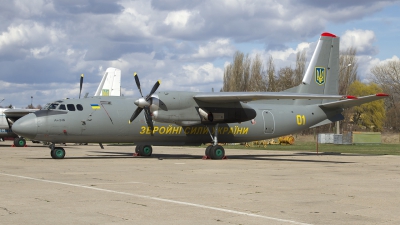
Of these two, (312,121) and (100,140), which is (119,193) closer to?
(100,140)

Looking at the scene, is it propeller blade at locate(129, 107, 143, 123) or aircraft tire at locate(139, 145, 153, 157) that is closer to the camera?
propeller blade at locate(129, 107, 143, 123)

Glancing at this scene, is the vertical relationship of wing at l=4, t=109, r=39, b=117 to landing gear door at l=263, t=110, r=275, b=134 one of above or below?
above

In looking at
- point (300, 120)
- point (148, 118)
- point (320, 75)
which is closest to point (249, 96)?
point (148, 118)

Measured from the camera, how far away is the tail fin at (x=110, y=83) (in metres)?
54.1

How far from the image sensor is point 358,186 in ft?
50.8

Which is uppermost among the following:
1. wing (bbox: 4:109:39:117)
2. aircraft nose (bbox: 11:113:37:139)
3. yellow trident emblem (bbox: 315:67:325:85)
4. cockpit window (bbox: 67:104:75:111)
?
yellow trident emblem (bbox: 315:67:325:85)

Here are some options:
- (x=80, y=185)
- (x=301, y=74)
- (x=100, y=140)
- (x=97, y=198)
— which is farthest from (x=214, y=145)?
(x=301, y=74)

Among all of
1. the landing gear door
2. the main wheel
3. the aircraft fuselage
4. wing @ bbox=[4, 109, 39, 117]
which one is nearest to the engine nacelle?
the aircraft fuselage

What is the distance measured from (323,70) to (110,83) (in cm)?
2674

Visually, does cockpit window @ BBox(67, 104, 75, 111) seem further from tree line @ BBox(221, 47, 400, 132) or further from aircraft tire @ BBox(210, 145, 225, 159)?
tree line @ BBox(221, 47, 400, 132)

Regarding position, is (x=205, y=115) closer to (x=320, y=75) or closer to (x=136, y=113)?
(x=136, y=113)

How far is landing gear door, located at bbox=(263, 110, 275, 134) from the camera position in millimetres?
31720

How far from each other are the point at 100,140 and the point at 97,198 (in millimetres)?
15936

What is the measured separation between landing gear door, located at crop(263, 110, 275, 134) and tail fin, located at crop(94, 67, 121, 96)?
84.3 ft
